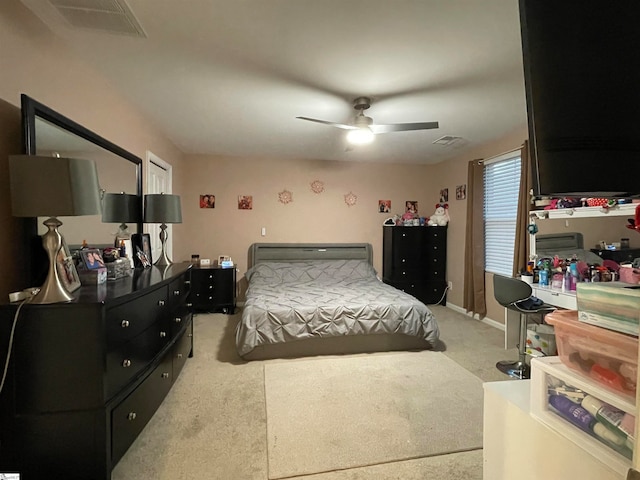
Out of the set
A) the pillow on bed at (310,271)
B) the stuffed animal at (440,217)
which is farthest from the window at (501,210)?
the pillow on bed at (310,271)

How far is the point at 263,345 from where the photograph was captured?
3.02 metres

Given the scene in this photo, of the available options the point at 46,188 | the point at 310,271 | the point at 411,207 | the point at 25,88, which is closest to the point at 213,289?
the point at 310,271

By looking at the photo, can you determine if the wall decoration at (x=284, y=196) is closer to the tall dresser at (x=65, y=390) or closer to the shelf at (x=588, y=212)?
the shelf at (x=588, y=212)

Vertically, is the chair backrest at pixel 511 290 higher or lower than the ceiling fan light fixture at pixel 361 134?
lower

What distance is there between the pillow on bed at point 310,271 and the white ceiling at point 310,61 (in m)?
2.08

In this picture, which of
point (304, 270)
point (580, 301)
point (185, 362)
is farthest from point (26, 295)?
point (304, 270)

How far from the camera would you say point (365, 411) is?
2.17 meters

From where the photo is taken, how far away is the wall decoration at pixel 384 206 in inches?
217

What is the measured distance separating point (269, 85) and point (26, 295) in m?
2.08

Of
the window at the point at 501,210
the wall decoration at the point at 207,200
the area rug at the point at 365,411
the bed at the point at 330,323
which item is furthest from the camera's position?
the wall decoration at the point at 207,200

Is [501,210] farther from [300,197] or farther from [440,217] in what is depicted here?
[300,197]

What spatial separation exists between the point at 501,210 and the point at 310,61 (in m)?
3.29

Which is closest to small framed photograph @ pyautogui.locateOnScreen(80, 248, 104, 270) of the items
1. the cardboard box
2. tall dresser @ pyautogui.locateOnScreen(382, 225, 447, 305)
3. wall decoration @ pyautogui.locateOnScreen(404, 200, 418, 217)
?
the cardboard box

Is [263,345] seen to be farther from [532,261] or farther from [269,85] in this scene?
[532,261]
